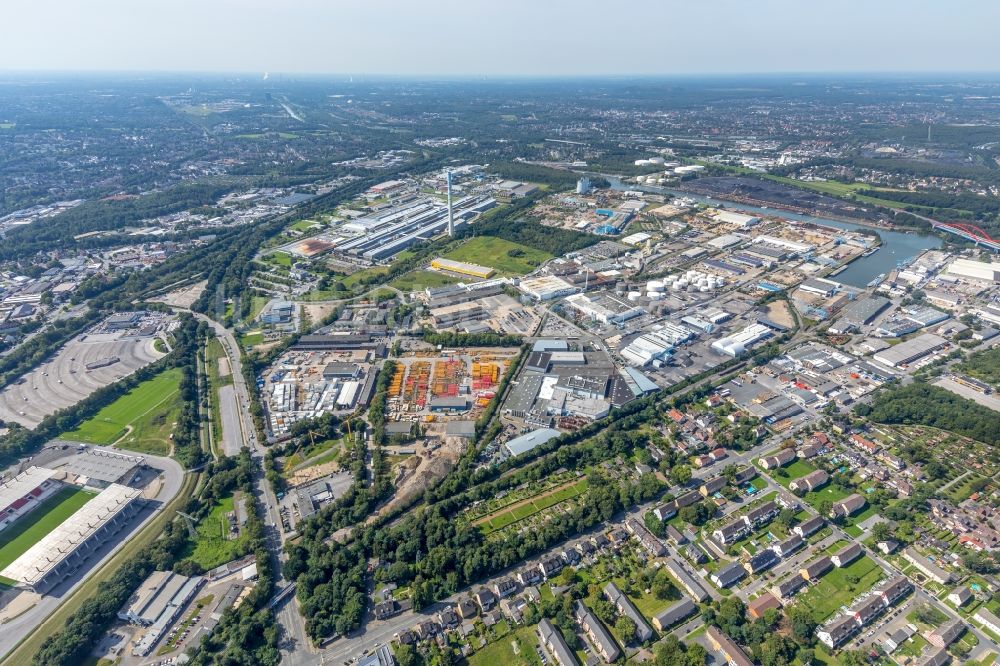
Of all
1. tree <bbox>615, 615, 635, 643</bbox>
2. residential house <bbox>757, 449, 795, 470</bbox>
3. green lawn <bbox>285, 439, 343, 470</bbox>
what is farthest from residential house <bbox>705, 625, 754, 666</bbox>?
green lawn <bbox>285, 439, 343, 470</bbox>

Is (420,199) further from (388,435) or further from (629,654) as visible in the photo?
(629,654)

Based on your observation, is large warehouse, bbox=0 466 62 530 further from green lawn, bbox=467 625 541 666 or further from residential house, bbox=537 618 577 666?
residential house, bbox=537 618 577 666

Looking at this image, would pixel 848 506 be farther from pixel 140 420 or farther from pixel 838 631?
pixel 140 420

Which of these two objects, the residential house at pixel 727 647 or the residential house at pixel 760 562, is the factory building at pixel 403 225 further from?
the residential house at pixel 727 647

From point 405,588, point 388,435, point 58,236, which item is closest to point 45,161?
point 58,236

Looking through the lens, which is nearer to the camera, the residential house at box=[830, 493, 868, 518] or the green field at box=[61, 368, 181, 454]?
the residential house at box=[830, 493, 868, 518]

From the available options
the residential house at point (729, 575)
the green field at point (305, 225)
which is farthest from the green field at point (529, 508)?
the green field at point (305, 225)
